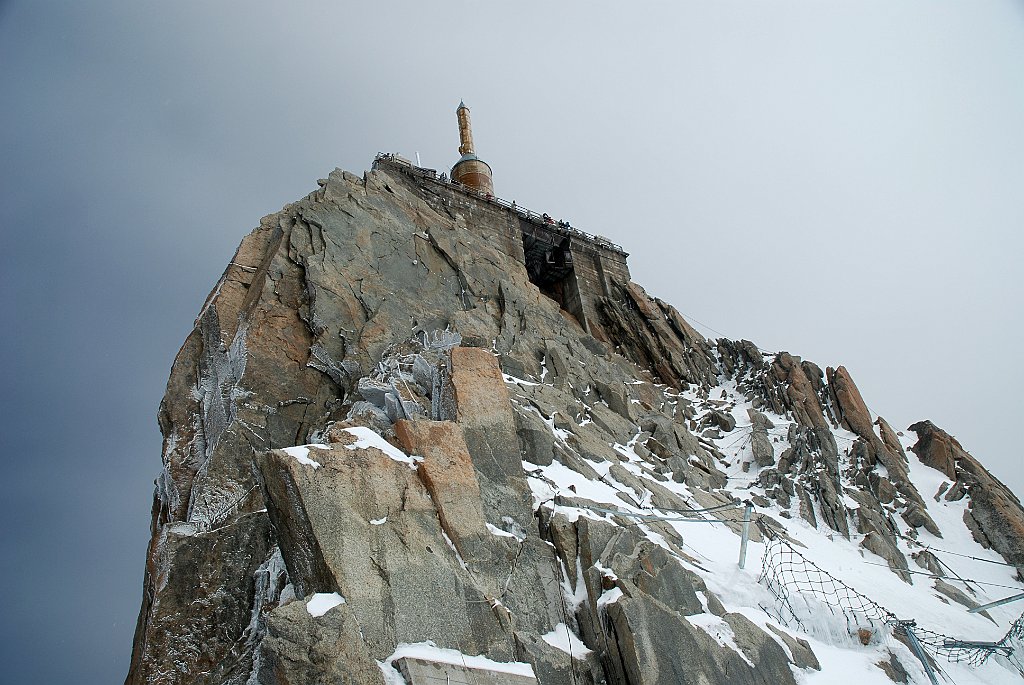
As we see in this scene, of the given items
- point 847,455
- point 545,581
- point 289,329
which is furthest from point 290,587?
point 847,455

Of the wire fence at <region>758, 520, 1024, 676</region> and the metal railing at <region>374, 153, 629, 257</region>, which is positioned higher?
the metal railing at <region>374, 153, 629, 257</region>

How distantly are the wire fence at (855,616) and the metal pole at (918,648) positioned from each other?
0.03 metres

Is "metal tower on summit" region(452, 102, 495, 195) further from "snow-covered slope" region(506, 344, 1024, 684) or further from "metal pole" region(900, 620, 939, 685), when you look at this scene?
"metal pole" region(900, 620, 939, 685)

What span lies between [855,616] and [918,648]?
1278 mm

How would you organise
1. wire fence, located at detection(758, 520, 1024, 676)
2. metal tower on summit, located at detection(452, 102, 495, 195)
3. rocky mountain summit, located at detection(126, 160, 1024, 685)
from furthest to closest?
metal tower on summit, located at detection(452, 102, 495, 195)
wire fence, located at detection(758, 520, 1024, 676)
rocky mountain summit, located at detection(126, 160, 1024, 685)

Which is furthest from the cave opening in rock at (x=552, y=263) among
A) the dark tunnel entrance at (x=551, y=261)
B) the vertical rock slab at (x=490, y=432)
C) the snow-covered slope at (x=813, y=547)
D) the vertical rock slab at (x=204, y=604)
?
the vertical rock slab at (x=204, y=604)

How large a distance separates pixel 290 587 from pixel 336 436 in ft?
8.63

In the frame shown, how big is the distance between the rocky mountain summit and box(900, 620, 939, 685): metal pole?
149mm

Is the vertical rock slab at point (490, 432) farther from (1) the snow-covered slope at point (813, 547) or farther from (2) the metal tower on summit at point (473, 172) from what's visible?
(2) the metal tower on summit at point (473, 172)

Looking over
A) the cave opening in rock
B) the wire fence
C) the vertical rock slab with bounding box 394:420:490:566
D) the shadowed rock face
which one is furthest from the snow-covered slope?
the cave opening in rock

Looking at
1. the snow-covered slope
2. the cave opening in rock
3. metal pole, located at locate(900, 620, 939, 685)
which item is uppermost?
the cave opening in rock

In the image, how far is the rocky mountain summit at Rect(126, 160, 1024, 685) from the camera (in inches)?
386

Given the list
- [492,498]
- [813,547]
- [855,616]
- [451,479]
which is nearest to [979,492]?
[813,547]

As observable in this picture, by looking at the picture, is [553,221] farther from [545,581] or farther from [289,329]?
[545,581]
